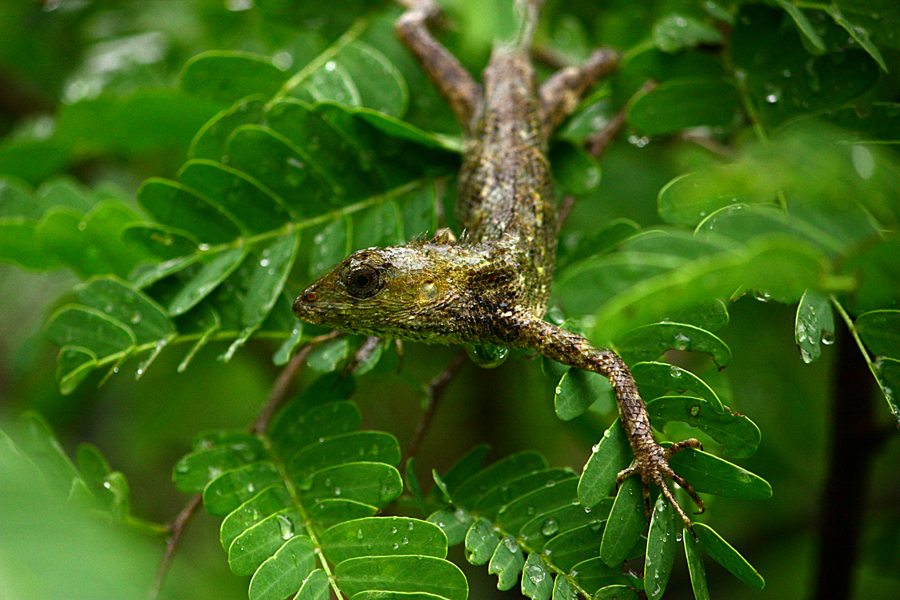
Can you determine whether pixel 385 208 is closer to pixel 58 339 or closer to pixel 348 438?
pixel 348 438

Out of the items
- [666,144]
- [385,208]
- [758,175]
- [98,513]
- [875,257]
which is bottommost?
[666,144]

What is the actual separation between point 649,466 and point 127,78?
12.1 ft

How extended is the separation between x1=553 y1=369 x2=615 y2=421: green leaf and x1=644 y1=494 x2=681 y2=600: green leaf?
376mm

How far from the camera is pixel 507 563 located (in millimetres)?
1971

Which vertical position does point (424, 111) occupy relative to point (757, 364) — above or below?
above

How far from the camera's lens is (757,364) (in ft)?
13.0

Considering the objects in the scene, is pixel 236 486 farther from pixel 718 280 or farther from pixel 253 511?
pixel 718 280

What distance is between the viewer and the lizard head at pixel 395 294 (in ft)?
8.16

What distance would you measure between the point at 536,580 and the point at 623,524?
0.98 feet

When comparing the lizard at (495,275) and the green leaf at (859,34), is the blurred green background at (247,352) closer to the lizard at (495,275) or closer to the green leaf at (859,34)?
the lizard at (495,275)

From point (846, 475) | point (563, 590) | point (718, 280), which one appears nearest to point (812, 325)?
point (718, 280)

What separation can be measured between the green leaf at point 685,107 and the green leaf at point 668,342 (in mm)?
1095

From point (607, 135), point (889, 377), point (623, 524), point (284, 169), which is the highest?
point (284, 169)

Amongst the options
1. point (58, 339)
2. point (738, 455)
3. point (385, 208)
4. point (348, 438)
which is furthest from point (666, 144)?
point (58, 339)
